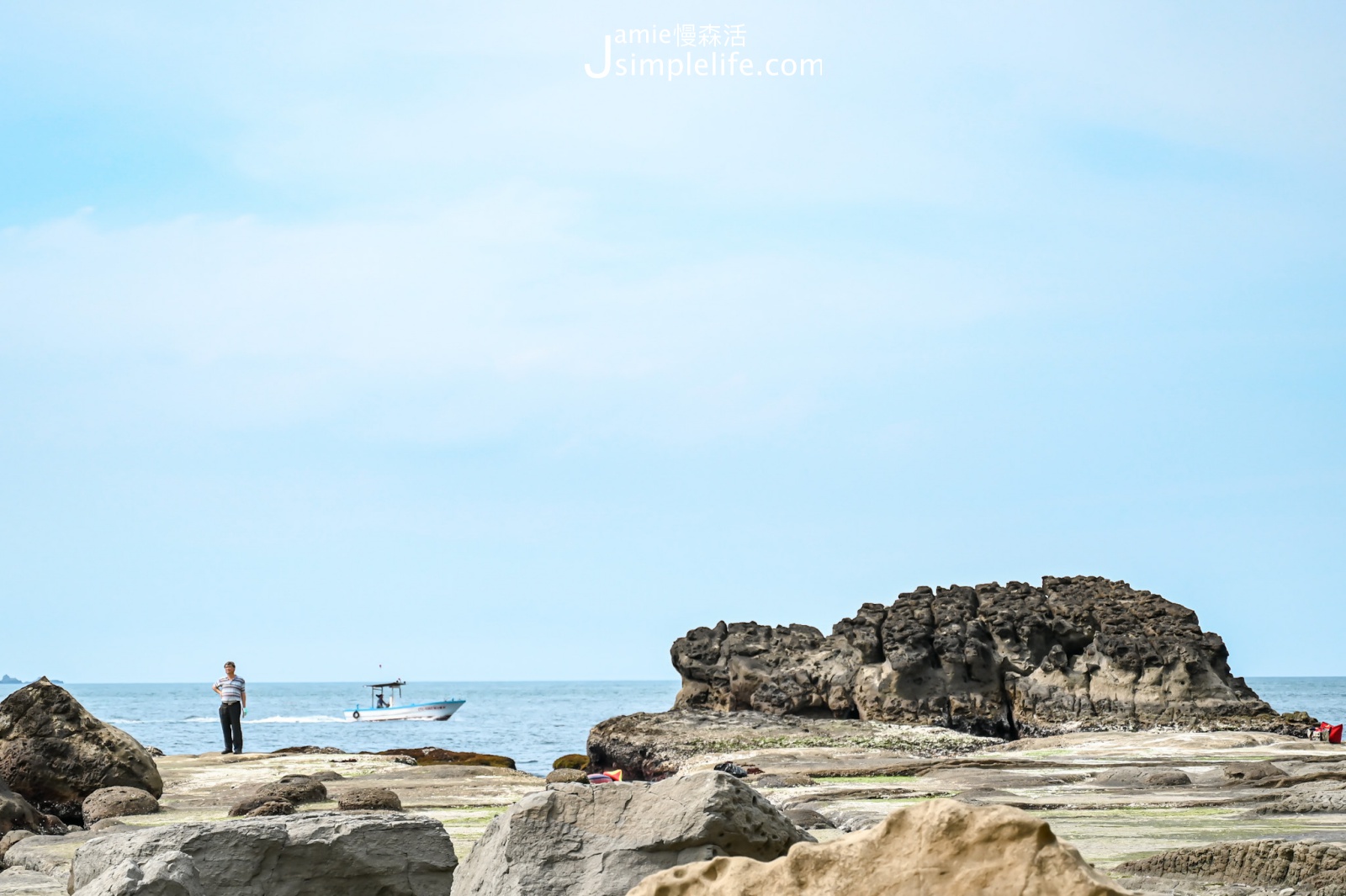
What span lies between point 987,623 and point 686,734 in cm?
840

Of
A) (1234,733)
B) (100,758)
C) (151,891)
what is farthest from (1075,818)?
(1234,733)

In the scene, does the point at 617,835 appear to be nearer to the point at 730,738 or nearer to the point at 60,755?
the point at 60,755

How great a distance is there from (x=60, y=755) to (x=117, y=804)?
1822 mm

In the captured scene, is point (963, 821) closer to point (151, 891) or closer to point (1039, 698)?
point (151, 891)

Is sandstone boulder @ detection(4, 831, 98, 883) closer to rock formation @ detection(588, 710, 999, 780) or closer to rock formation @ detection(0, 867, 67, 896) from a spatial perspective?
rock formation @ detection(0, 867, 67, 896)

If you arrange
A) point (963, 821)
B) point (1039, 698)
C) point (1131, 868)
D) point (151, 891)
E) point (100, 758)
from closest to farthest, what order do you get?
point (963, 821), point (151, 891), point (1131, 868), point (100, 758), point (1039, 698)

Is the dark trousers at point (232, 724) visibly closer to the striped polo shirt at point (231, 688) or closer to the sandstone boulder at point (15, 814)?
the striped polo shirt at point (231, 688)

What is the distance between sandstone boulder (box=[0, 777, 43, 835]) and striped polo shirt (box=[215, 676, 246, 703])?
7.86m

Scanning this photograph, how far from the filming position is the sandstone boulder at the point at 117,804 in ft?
42.8

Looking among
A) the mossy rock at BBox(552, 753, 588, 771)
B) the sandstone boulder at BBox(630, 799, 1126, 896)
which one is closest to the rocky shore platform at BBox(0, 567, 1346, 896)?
the sandstone boulder at BBox(630, 799, 1126, 896)

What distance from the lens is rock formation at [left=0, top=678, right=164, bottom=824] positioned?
14.3m

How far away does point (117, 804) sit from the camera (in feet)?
43.1

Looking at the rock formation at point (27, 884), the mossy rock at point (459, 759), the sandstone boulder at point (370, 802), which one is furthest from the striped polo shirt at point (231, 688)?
the rock formation at point (27, 884)

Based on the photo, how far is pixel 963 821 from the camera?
3.37m
